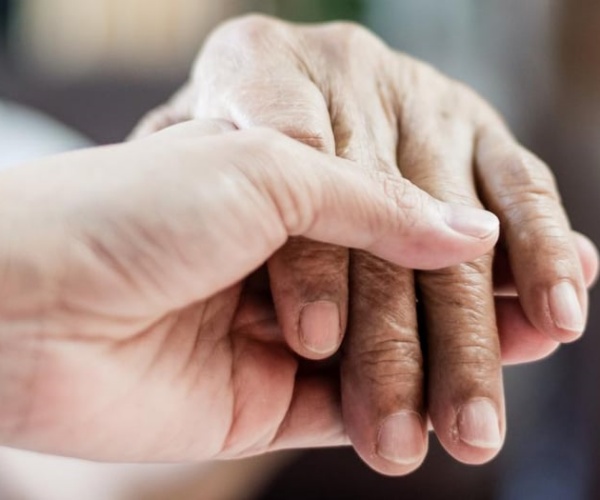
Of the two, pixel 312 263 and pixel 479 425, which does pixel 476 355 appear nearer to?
pixel 479 425

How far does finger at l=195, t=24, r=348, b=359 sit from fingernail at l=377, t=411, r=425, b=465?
0.09 meters

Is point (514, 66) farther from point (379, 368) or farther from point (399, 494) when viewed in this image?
point (379, 368)

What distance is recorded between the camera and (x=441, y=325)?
2.71 feet

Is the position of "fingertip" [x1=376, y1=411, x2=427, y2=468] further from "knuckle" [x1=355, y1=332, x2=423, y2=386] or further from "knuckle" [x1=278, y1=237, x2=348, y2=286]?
"knuckle" [x1=278, y1=237, x2=348, y2=286]

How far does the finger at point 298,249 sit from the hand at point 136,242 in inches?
2.6

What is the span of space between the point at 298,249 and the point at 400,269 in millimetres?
114

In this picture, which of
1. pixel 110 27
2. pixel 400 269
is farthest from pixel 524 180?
pixel 110 27

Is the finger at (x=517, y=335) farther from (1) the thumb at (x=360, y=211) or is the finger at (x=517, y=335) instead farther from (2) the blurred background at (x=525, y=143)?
(2) the blurred background at (x=525, y=143)

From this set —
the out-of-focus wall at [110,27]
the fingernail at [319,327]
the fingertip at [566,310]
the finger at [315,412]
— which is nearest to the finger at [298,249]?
the fingernail at [319,327]

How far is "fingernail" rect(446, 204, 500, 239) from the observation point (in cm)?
73

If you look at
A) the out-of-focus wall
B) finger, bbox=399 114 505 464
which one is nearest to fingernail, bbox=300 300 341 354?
finger, bbox=399 114 505 464

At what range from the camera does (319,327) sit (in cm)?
78

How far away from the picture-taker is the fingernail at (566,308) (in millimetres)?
830

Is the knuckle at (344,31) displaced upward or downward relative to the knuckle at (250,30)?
downward
